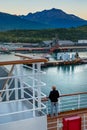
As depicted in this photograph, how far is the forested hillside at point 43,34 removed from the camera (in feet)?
112

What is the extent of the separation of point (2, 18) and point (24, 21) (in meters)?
3.50

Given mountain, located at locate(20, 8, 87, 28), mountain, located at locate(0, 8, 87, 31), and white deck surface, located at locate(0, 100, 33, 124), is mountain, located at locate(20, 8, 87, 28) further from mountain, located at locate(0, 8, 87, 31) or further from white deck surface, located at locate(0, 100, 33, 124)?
white deck surface, located at locate(0, 100, 33, 124)

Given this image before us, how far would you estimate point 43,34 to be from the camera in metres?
39.0

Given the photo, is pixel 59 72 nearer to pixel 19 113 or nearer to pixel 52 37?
pixel 52 37

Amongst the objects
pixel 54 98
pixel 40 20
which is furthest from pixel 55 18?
pixel 54 98

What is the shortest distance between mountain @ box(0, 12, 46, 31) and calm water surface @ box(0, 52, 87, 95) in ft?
20.2

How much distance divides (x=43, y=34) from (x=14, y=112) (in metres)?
36.9

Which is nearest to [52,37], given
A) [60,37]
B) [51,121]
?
[60,37]

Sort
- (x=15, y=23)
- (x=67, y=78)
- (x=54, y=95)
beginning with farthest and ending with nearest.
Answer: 1. (x=15, y=23)
2. (x=67, y=78)
3. (x=54, y=95)

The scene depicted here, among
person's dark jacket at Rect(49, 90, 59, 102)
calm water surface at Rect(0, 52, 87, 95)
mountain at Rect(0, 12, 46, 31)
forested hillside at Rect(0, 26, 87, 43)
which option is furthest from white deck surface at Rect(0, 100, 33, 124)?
mountain at Rect(0, 12, 46, 31)

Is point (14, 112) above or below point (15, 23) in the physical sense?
below

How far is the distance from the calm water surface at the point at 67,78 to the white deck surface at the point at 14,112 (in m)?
18.4

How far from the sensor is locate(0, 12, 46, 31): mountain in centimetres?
3769

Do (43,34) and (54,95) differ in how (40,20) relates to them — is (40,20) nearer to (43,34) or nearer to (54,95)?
(43,34)
